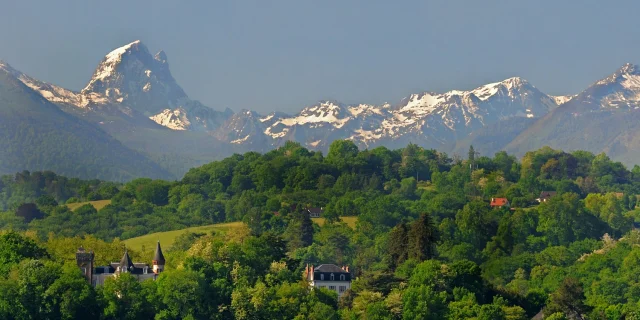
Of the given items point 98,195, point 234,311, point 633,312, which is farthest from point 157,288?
point 98,195

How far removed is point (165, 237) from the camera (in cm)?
12081

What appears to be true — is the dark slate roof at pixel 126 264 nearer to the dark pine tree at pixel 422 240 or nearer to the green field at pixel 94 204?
the dark pine tree at pixel 422 240

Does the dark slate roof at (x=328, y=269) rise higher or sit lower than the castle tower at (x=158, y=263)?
lower

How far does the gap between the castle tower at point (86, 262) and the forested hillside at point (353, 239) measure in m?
0.63

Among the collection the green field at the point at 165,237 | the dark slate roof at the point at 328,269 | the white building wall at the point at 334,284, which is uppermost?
the green field at the point at 165,237

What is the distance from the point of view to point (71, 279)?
82438mm

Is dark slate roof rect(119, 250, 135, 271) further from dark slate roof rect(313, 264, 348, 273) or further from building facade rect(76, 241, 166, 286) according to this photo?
dark slate roof rect(313, 264, 348, 273)

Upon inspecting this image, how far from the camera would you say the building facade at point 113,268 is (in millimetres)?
88812

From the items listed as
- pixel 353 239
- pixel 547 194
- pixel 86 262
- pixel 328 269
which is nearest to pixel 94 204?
pixel 353 239

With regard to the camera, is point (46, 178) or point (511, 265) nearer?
point (511, 265)

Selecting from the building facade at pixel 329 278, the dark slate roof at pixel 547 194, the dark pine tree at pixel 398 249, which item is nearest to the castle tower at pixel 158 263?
the building facade at pixel 329 278

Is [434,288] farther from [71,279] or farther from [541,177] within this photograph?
[541,177]

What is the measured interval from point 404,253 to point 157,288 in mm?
15760

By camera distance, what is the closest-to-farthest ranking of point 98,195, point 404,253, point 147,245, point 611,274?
point 404,253 < point 611,274 < point 147,245 < point 98,195
